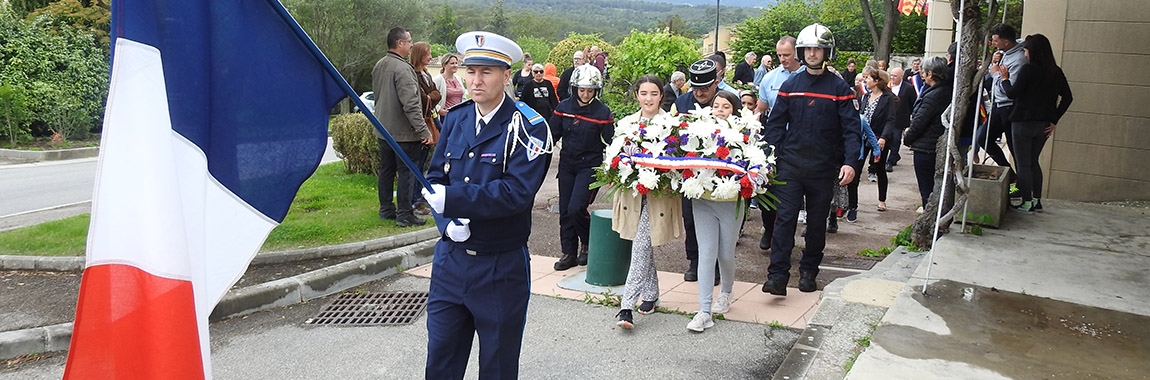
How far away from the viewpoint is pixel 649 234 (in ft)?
19.4

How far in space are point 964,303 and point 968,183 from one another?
2443 mm

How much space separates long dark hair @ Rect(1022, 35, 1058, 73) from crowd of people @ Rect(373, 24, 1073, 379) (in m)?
0.02

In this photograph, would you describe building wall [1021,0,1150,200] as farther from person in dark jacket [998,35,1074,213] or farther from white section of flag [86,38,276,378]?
white section of flag [86,38,276,378]

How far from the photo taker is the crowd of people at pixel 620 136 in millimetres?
3600

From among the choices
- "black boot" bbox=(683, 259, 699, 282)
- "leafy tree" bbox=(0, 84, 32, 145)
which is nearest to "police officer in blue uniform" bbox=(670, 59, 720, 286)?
"black boot" bbox=(683, 259, 699, 282)

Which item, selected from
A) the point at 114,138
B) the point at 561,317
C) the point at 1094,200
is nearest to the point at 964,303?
the point at 561,317

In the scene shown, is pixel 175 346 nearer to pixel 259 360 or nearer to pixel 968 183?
pixel 259 360

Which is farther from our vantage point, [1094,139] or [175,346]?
[1094,139]

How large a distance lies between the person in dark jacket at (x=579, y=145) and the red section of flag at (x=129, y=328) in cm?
498

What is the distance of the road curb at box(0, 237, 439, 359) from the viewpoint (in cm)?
548

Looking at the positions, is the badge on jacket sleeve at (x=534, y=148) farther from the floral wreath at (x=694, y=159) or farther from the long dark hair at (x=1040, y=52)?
the long dark hair at (x=1040, y=52)

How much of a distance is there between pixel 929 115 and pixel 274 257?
6.72 metres

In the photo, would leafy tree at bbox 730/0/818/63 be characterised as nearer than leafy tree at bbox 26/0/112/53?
No

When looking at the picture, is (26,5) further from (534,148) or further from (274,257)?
(534,148)
